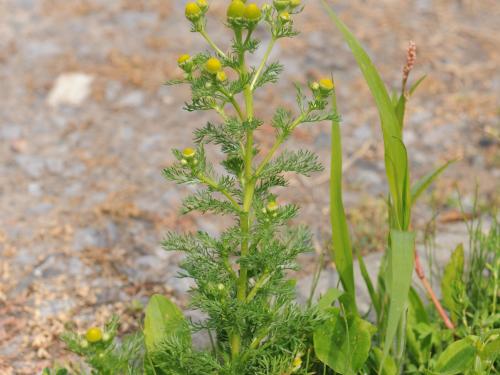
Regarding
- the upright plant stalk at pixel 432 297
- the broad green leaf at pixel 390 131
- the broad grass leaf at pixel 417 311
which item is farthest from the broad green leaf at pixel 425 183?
the broad grass leaf at pixel 417 311

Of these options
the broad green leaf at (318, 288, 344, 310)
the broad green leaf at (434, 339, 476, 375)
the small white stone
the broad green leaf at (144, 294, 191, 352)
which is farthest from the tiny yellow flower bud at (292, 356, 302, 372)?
the small white stone

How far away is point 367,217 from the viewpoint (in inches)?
123

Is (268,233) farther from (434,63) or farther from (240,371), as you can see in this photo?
(434,63)

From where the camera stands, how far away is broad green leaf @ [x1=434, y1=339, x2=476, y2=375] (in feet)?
6.30

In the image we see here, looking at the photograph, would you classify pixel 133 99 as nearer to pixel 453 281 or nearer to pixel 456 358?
pixel 453 281

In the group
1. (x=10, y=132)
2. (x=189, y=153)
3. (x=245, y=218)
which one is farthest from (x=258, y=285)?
(x=10, y=132)

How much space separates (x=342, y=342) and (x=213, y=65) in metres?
0.85

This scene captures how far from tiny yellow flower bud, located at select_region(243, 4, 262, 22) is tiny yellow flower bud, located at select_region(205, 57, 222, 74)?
0.12 metres

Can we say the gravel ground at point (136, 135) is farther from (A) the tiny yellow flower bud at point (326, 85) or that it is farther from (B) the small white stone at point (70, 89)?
(A) the tiny yellow flower bud at point (326, 85)

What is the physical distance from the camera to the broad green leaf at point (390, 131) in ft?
6.02

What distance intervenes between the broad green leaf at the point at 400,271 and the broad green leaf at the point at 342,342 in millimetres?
288

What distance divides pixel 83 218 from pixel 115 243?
0.82 feet

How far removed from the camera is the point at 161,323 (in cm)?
196

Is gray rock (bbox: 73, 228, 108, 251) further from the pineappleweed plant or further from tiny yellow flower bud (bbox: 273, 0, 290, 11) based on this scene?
tiny yellow flower bud (bbox: 273, 0, 290, 11)
